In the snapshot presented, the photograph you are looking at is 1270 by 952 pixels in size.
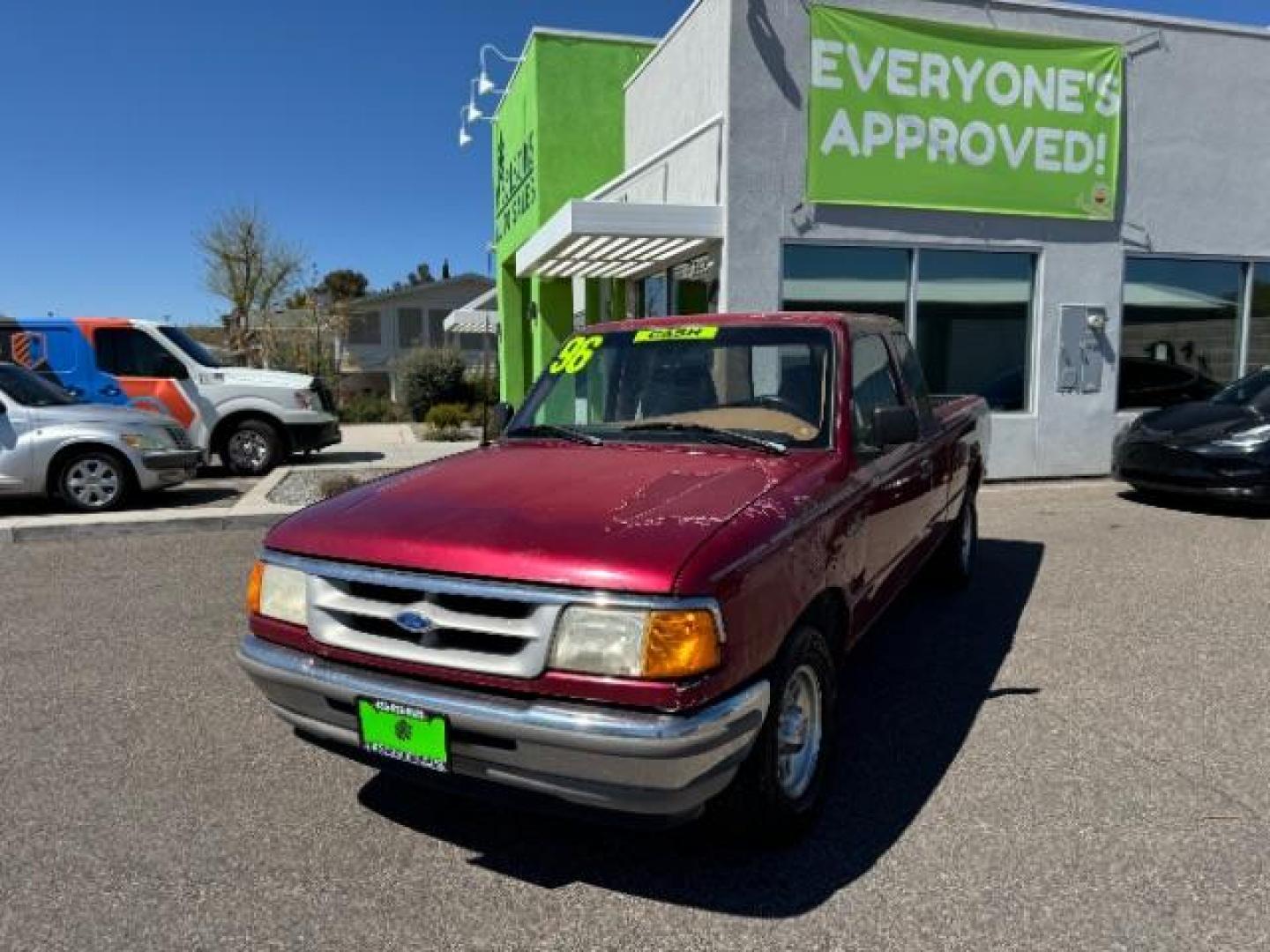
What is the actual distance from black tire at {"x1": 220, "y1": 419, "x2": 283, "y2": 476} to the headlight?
270 centimetres

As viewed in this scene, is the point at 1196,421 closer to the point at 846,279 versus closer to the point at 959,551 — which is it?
the point at 846,279

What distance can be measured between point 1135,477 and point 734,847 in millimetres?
8108

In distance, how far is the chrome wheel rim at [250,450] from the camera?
39.5ft

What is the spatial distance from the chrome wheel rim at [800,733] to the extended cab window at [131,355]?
1094 centimetres

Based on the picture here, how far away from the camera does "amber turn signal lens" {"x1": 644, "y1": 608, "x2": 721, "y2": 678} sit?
2.38 m

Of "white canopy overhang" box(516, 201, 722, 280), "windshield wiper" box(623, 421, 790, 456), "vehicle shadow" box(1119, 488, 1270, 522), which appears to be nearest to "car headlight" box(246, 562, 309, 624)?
"windshield wiper" box(623, 421, 790, 456)

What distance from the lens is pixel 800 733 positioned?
3.02 metres

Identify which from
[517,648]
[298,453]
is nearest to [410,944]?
[517,648]

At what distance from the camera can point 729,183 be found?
30.7 ft

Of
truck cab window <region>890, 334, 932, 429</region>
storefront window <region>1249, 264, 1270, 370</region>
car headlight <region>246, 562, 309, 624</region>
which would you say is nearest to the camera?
car headlight <region>246, 562, 309, 624</region>

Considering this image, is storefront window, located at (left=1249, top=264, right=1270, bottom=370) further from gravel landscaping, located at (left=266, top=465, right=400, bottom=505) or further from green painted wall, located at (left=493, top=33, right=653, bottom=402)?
gravel landscaping, located at (left=266, top=465, right=400, bottom=505)

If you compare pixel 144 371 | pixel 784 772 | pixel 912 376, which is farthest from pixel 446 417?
pixel 784 772

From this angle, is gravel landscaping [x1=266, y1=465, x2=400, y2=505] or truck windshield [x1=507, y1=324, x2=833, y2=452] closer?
truck windshield [x1=507, y1=324, x2=833, y2=452]

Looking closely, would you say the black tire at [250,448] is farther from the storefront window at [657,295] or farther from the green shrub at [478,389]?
the green shrub at [478,389]
